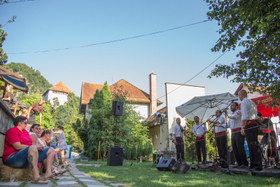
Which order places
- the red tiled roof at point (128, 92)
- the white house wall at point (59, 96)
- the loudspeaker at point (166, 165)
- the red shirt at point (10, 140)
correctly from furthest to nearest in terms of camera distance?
the white house wall at point (59, 96) → the red tiled roof at point (128, 92) → the loudspeaker at point (166, 165) → the red shirt at point (10, 140)

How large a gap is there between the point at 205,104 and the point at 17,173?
21.0ft

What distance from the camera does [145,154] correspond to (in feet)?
43.9

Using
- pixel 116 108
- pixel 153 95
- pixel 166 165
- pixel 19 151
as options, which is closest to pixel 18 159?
pixel 19 151

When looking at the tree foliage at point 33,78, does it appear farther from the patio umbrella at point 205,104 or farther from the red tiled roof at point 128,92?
the patio umbrella at point 205,104

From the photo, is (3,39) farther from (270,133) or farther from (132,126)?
(270,133)

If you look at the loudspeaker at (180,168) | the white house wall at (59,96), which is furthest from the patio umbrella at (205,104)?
the white house wall at (59,96)

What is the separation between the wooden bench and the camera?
321 cm

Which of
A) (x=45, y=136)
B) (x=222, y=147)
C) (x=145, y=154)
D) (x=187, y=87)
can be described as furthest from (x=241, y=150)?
(x=187, y=87)

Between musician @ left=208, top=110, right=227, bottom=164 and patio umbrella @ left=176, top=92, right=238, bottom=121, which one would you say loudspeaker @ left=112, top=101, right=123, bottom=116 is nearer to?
patio umbrella @ left=176, top=92, right=238, bottom=121

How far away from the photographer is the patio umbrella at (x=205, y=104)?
7119mm

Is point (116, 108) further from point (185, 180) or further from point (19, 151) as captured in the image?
point (19, 151)

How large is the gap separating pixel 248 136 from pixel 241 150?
0.99 meters

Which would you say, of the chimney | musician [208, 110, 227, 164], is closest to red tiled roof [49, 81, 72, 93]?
the chimney

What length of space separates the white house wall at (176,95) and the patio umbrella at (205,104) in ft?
29.6
